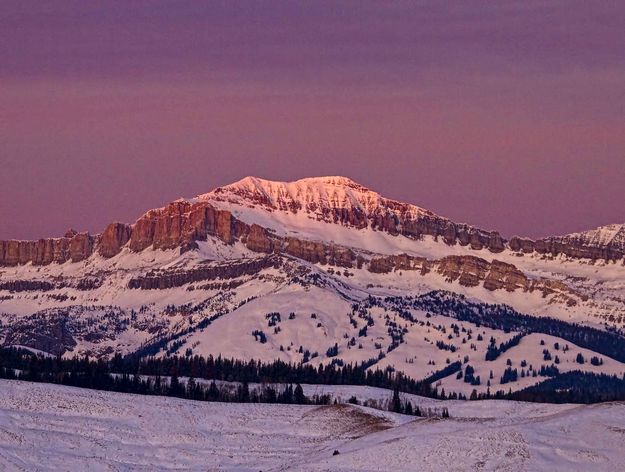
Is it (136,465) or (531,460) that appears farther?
(136,465)

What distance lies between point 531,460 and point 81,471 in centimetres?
4765

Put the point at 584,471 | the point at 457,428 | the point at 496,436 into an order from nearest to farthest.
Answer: the point at 584,471 → the point at 496,436 → the point at 457,428

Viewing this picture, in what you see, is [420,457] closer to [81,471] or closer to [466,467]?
[466,467]

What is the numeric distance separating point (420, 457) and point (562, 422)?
20460 millimetres

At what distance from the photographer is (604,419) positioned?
19062 centimetres

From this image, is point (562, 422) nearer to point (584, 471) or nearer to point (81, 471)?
point (584, 471)

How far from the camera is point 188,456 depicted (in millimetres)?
196750

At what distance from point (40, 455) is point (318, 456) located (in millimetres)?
29937

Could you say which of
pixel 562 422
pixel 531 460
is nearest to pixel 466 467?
pixel 531 460

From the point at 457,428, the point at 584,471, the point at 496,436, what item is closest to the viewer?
the point at 584,471

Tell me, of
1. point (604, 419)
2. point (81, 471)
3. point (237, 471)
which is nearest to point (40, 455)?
point (81, 471)

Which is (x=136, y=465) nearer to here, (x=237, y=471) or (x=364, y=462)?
(x=237, y=471)

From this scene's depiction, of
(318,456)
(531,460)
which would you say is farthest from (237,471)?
(531,460)

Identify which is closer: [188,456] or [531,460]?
[531,460]
